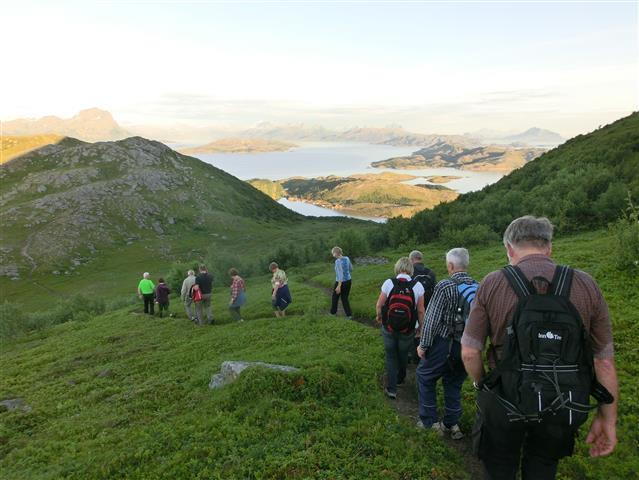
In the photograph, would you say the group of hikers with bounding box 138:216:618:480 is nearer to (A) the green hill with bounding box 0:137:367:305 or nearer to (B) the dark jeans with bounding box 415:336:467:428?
(B) the dark jeans with bounding box 415:336:467:428

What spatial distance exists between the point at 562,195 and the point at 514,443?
159 feet

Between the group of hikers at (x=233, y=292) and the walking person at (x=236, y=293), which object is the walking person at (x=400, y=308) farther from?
the walking person at (x=236, y=293)

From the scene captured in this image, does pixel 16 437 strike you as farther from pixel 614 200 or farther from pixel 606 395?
pixel 614 200

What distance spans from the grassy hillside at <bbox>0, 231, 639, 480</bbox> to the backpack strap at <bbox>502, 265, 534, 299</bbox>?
453 cm

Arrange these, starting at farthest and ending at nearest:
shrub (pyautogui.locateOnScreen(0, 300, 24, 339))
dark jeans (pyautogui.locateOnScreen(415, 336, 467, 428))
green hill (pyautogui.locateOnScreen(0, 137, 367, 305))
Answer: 1. green hill (pyautogui.locateOnScreen(0, 137, 367, 305))
2. shrub (pyautogui.locateOnScreen(0, 300, 24, 339))
3. dark jeans (pyautogui.locateOnScreen(415, 336, 467, 428))

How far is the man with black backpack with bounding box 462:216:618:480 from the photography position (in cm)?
408

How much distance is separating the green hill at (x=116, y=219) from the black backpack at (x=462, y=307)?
181 ft

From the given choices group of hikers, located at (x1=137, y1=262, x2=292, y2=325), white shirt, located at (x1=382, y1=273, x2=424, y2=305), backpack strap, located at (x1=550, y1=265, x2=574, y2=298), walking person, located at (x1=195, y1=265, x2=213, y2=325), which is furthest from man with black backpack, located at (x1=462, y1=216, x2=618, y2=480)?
walking person, located at (x1=195, y1=265, x2=213, y2=325)

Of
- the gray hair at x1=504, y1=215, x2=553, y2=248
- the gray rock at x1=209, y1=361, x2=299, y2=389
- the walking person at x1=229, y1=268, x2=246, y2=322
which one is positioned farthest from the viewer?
the walking person at x1=229, y1=268, x2=246, y2=322

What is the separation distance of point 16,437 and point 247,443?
9.07 m

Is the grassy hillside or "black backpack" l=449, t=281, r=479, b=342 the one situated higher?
"black backpack" l=449, t=281, r=479, b=342

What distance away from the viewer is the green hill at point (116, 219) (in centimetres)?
9525

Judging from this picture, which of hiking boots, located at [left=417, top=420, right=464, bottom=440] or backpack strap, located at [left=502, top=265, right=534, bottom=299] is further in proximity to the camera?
hiking boots, located at [left=417, top=420, right=464, bottom=440]

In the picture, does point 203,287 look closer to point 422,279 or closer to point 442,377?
point 422,279
